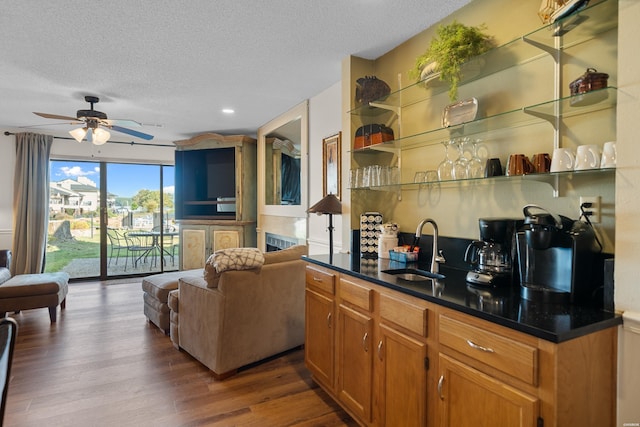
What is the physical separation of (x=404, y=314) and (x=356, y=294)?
1.26 feet

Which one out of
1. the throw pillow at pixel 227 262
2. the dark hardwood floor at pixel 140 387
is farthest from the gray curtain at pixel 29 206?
the throw pillow at pixel 227 262

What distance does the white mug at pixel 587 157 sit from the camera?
1.40m

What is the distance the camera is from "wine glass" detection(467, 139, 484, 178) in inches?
76.0

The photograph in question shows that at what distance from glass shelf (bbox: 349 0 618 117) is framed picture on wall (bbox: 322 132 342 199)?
0.93 meters

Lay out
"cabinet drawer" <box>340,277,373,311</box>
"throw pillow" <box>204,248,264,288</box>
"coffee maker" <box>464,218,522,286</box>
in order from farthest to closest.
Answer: "throw pillow" <box>204,248,264,288</box>, "cabinet drawer" <box>340,277,373,311</box>, "coffee maker" <box>464,218,522,286</box>

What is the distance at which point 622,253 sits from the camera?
1.25 m

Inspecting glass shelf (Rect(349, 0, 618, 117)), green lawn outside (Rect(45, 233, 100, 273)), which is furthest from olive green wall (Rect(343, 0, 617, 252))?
green lawn outside (Rect(45, 233, 100, 273))

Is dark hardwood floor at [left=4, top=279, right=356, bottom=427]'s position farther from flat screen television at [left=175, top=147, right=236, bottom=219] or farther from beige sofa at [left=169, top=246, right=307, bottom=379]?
flat screen television at [left=175, top=147, right=236, bottom=219]

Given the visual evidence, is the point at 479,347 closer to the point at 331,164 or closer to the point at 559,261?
the point at 559,261

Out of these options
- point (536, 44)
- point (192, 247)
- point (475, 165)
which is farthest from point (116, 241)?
point (536, 44)

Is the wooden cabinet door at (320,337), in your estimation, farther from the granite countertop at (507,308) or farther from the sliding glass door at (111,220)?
the sliding glass door at (111,220)

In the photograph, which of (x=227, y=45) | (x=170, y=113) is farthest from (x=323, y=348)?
(x=170, y=113)

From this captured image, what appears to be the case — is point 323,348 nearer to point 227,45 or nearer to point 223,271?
point 223,271

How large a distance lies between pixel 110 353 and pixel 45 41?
8.18ft
